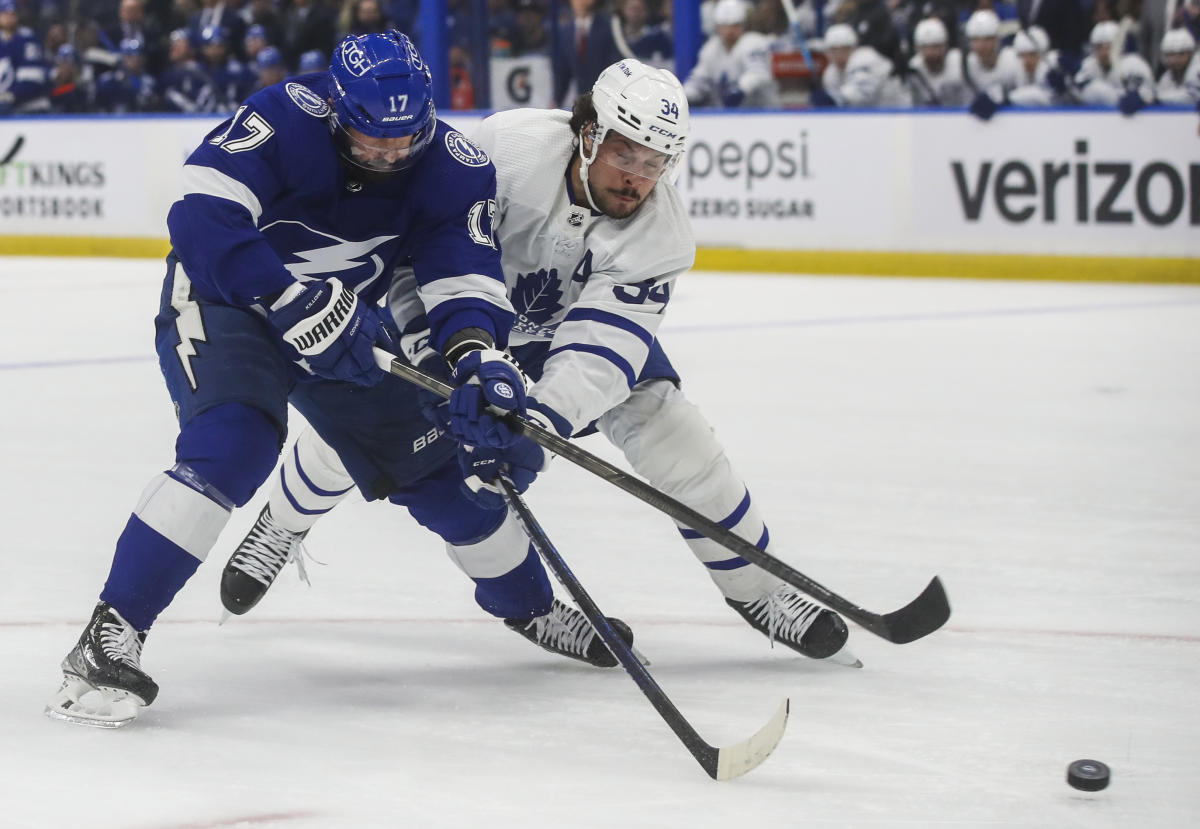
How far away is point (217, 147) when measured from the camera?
255 cm

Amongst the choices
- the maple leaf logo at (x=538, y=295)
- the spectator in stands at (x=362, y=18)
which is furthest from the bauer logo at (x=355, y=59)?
the spectator in stands at (x=362, y=18)

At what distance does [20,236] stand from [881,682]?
9401mm

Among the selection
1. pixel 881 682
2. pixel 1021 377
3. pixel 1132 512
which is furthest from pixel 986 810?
pixel 1021 377

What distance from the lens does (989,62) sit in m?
8.83

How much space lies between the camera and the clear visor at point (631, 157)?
2730 mm

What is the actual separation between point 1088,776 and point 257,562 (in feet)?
5.03

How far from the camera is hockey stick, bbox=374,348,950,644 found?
8.34ft

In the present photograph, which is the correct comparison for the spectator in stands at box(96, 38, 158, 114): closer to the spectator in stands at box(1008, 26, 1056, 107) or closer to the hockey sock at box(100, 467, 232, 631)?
the spectator in stands at box(1008, 26, 1056, 107)

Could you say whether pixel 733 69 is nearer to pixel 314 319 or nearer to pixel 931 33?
pixel 931 33

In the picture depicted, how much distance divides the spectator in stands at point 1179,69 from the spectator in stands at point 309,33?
543cm

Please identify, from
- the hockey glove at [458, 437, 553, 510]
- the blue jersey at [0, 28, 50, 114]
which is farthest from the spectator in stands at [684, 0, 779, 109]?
the hockey glove at [458, 437, 553, 510]

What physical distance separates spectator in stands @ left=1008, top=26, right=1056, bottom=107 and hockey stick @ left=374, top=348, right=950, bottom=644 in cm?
636

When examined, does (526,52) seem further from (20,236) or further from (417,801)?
(417,801)

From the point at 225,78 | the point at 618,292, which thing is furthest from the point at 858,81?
the point at 618,292
